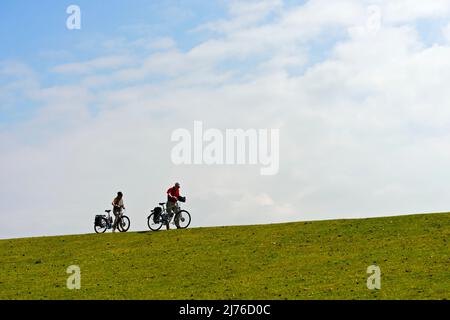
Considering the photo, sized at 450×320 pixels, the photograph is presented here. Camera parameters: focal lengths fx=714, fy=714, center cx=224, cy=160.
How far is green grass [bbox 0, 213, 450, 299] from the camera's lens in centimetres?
2680

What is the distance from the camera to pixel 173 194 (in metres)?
43.8

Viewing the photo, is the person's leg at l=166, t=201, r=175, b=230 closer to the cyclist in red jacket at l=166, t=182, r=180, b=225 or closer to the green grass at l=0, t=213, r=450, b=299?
the cyclist in red jacket at l=166, t=182, r=180, b=225

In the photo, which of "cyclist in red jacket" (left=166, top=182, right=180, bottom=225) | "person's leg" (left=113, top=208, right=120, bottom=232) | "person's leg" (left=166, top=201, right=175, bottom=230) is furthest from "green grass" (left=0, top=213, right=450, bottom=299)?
"person's leg" (left=113, top=208, right=120, bottom=232)

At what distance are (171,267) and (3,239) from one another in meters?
17.5

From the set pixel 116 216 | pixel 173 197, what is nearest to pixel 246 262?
pixel 173 197

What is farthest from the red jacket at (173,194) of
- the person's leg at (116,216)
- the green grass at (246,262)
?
the person's leg at (116,216)

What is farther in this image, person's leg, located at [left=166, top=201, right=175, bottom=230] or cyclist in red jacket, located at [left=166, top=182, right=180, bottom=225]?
person's leg, located at [left=166, top=201, right=175, bottom=230]

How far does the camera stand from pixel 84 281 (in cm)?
3030

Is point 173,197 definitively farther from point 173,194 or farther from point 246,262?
point 246,262

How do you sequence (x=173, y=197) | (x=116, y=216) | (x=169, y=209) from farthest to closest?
(x=116, y=216) < (x=169, y=209) < (x=173, y=197)

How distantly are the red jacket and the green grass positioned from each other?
238 centimetres

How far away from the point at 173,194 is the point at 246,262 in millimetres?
12476
